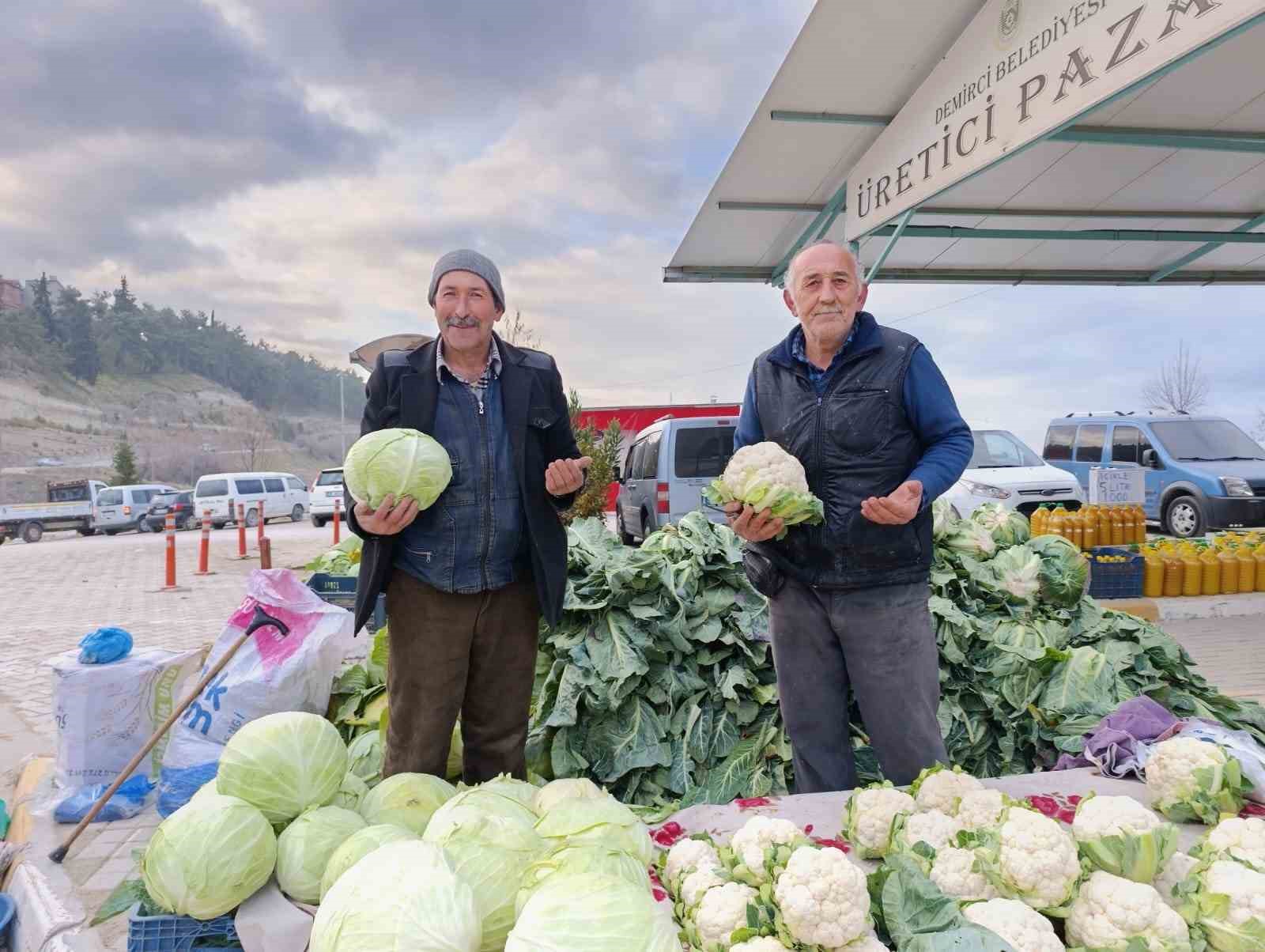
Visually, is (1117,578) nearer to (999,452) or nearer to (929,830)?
(999,452)

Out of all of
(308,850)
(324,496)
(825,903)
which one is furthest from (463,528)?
(324,496)

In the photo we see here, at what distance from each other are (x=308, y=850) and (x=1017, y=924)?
5.22 ft

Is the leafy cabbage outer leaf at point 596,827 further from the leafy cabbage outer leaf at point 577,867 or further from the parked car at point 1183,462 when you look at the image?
the parked car at point 1183,462

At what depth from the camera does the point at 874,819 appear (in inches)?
73.9

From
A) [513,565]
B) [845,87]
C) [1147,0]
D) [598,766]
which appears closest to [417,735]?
[513,565]

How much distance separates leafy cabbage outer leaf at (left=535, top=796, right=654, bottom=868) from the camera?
5.50ft

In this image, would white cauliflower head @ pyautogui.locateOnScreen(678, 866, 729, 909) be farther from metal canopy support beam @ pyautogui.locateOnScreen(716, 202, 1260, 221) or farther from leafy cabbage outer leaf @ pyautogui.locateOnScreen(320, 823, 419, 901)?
metal canopy support beam @ pyautogui.locateOnScreen(716, 202, 1260, 221)

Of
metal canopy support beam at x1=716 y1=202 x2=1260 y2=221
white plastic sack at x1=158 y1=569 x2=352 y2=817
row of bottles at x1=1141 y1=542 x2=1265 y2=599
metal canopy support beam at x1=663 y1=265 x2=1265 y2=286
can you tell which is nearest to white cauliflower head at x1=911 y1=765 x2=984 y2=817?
white plastic sack at x1=158 y1=569 x2=352 y2=817

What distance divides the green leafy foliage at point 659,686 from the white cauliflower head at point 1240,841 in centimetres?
183

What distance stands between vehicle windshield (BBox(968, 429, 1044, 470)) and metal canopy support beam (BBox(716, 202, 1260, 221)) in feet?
15.9

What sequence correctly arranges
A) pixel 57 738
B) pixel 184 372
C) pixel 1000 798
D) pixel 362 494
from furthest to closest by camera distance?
pixel 184 372, pixel 57 738, pixel 362 494, pixel 1000 798

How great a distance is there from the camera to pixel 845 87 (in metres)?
5.12

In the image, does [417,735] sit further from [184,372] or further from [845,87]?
[184,372]

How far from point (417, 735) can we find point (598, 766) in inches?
42.6
